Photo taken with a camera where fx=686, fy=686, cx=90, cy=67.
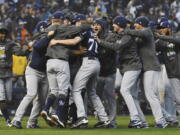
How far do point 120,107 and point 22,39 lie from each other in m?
5.65

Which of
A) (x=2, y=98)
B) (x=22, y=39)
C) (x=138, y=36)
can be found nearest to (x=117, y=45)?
(x=138, y=36)

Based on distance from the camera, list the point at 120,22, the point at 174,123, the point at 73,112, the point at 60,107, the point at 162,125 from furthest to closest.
Answer: the point at 174,123 < the point at 73,112 < the point at 120,22 < the point at 162,125 < the point at 60,107

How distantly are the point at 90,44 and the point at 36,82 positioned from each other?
135 cm

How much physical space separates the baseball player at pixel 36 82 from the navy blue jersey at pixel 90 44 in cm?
78

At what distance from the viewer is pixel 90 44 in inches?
553

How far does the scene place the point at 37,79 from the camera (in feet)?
45.9

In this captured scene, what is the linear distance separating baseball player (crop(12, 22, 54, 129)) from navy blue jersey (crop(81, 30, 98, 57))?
30.6 inches

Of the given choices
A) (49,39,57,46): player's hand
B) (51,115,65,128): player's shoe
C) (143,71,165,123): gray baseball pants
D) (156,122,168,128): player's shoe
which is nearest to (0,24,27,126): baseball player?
(49,39,57,46): player's hand

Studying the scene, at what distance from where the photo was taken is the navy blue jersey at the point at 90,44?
1398cm

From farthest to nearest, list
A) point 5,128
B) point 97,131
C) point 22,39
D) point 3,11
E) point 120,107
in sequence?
point 3,11 → point 22,39 → point 120,107 → point 5,128 → point 97,131

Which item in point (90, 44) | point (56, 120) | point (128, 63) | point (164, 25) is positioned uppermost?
point (164, 25)

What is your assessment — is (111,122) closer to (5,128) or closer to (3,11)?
(5,128)

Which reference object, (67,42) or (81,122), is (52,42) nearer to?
(67,42)

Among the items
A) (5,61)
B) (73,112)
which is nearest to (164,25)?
(73,112)
